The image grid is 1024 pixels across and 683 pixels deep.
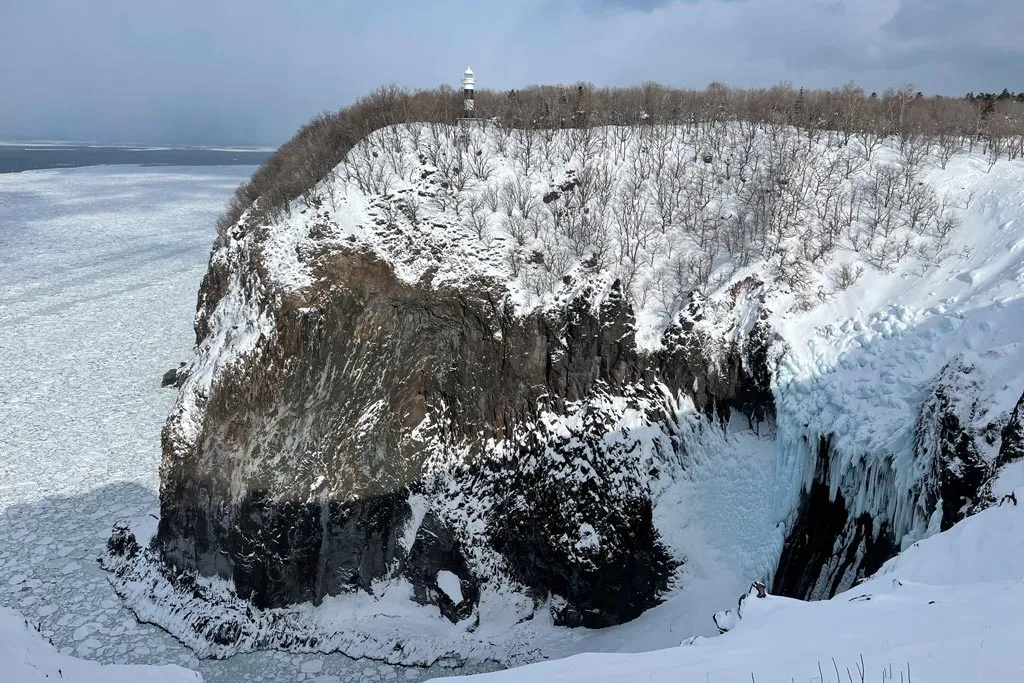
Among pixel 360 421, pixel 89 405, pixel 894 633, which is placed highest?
pixel 894 633

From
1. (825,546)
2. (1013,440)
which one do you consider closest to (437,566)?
(825,546)

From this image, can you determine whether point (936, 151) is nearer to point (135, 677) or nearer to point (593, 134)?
point (593, 134)

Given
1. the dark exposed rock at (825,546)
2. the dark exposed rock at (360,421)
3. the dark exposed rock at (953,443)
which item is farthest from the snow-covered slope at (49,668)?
the dark exposed rock at (953,443)

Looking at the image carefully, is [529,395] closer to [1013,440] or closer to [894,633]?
[1013,440]

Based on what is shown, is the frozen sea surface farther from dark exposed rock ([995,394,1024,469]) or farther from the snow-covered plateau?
dark exposed rock ([995,394,1024,469])

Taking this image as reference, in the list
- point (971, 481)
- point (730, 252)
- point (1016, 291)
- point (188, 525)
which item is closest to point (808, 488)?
point (971, 481)

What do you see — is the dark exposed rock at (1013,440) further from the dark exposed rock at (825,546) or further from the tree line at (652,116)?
the tree line at (652,116)

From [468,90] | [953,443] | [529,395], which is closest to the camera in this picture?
[953,443]
